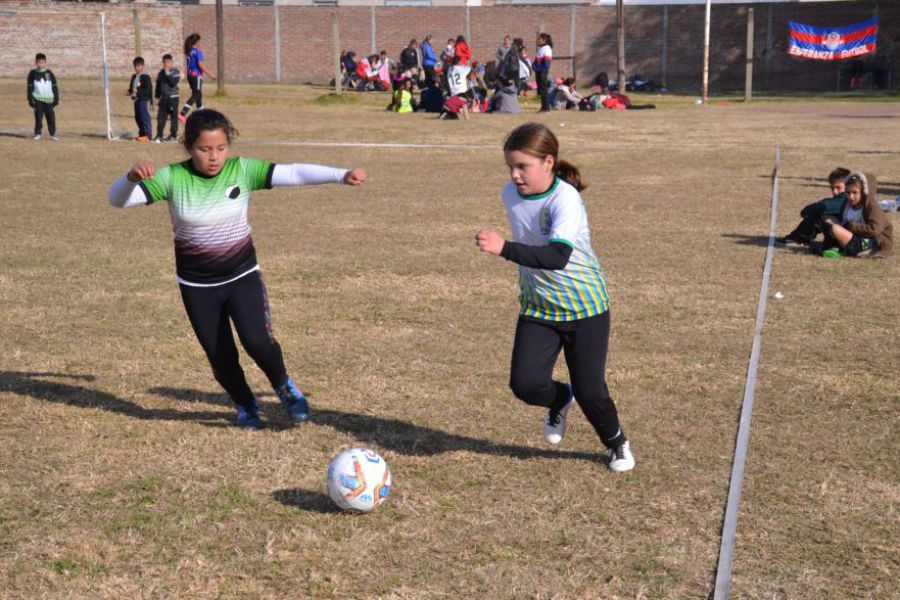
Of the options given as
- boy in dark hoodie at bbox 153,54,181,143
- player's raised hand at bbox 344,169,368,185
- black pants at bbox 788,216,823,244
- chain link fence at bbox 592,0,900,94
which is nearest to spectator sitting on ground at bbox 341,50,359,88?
chain link fence at bbox 592,0,900,94

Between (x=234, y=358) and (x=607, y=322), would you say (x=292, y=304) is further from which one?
(x=607, y=322)

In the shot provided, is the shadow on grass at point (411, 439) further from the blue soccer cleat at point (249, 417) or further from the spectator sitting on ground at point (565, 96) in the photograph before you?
the spectator sitting on ground at point (565, 96)

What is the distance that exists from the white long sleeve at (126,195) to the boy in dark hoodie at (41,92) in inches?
794

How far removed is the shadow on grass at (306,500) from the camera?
566cm

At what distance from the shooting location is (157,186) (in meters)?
6.34

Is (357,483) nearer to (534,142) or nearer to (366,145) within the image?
(534,142)

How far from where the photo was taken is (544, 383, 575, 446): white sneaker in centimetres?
626

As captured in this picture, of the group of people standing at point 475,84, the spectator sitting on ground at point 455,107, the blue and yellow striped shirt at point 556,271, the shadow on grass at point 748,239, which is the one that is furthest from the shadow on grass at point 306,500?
the group of people standing at point 475,84

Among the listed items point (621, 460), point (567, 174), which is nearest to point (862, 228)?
point (621, 460)

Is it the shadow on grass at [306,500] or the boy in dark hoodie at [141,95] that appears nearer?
the shadow on grass at [306,500]

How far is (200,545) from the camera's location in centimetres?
521

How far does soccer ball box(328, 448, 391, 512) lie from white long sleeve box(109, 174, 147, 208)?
6.24 feet

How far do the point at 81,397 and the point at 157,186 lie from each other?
6.26 ft

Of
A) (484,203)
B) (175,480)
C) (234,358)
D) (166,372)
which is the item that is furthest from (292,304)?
(484,203)
